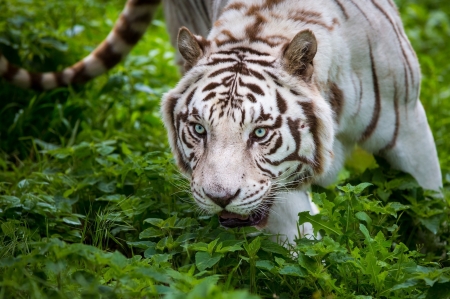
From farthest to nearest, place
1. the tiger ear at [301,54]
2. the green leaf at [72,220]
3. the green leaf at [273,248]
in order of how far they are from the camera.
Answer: the green leaf at [72,220], the tiger ear at [301,54], the green leaf at [273,248]

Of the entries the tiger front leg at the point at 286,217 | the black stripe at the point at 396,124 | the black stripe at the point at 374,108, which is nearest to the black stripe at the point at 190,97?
the tiger front leg at the point at 286,217

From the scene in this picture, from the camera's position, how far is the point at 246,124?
285 centimetres

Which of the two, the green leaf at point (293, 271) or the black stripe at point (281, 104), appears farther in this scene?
the black stripe at point (281, 104)

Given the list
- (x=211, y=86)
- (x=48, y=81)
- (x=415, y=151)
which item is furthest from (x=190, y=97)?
(x=48, y=81)

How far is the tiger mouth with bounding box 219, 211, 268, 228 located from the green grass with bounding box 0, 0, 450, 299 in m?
0.04

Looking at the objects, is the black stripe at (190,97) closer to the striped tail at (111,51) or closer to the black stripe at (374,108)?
the black stripe at (374,108)

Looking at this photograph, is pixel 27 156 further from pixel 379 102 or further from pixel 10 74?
pixel 379 102

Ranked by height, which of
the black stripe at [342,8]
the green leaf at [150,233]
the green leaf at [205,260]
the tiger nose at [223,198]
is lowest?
the green leaf at [150,233]

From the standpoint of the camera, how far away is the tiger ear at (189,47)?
123 inches

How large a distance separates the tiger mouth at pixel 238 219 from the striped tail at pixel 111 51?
1980 millimetres

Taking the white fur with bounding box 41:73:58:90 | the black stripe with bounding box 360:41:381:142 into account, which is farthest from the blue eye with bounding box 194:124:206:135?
the white fur with bounding box 41:73:58:90

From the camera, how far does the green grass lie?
8.23ft

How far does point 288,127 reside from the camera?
2963mm

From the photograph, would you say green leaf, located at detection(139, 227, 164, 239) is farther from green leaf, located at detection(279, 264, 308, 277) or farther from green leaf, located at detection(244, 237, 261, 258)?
green leaf, located at detection(279, 264, 308, 277)
